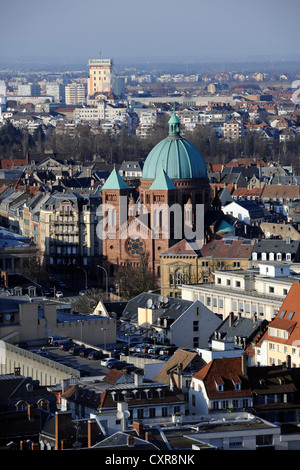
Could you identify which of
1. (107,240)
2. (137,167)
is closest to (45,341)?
(107,240)

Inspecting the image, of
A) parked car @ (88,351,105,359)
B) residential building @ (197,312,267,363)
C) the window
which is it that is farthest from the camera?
residential building @ (197,312,267,363)

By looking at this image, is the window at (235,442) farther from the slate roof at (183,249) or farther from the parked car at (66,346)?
the slate roof at (183,249)

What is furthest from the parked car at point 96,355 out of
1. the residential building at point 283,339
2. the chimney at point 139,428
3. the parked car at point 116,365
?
the chimney at point 139,428

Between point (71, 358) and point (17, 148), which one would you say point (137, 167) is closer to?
point (17, 148)

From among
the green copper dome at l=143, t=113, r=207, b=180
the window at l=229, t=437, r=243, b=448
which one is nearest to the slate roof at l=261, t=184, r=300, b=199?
the green copper dome at l=143, t=113, r=207, b=180

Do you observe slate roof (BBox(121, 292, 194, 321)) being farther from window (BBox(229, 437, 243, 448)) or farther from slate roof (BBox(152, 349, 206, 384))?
window (BBox(229, 437, 243, 448))

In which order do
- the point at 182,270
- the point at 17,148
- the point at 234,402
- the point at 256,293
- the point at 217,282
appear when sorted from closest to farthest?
1. the point at 234,402
2. the point at 256,293
3. the point at 217,282
4. the point at 182,270
5. the point at 17,148
